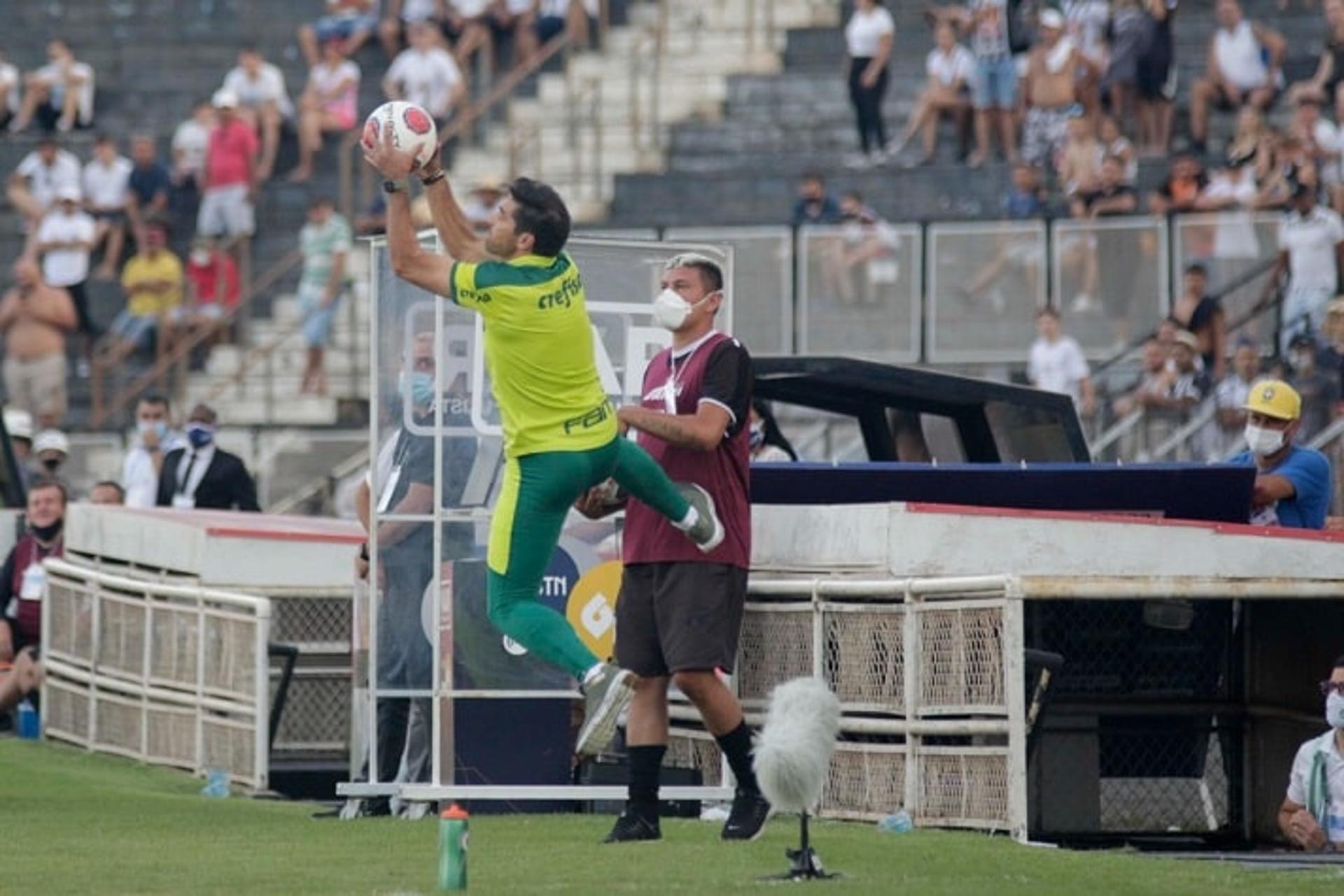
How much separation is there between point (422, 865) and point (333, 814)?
303 centimetres

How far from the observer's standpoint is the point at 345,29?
35.4 metres

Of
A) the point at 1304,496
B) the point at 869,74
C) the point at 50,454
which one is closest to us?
the point at 1304,496

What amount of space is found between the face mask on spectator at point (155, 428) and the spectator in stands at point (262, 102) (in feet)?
23.9

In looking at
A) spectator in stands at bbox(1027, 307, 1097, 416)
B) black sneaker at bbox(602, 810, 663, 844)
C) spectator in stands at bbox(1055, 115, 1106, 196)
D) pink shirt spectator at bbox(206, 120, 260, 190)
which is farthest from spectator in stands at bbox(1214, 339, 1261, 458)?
pink shirt spectator at bbox(206, 120, 260, 190)

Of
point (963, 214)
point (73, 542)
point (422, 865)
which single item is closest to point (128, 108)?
point (963, 214)

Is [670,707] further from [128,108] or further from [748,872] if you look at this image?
[128,108]

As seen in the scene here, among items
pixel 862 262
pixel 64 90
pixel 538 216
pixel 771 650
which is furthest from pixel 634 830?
pixel 64 90

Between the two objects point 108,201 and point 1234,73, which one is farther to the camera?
point 108,201

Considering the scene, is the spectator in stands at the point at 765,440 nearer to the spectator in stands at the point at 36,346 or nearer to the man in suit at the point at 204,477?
the man in suit at the point at 204,477

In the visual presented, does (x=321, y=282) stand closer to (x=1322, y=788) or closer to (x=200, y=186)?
(x=200, y=186)

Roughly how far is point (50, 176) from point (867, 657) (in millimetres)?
21810

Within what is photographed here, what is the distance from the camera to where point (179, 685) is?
17719 mm

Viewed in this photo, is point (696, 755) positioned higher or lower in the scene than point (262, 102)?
lower

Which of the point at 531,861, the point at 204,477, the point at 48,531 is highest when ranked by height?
the point at 204,477
